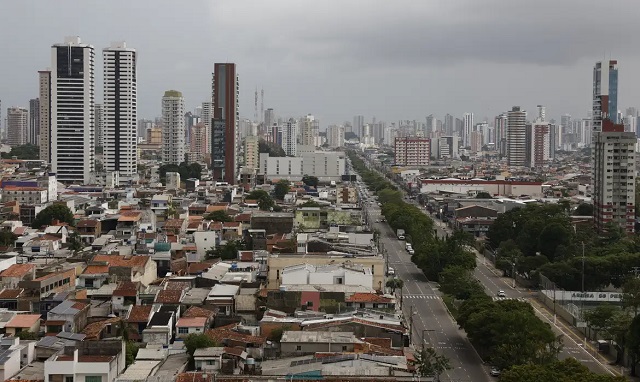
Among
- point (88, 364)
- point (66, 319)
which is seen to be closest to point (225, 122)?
point (66, 319)

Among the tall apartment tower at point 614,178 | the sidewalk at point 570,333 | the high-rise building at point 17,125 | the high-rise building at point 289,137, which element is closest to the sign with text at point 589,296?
the sidewalk at point 570,333

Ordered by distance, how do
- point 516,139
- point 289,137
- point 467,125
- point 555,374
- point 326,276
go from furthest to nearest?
point 467,125 < point 289,137 < point 516,139 < point 326,276 < point 555,374

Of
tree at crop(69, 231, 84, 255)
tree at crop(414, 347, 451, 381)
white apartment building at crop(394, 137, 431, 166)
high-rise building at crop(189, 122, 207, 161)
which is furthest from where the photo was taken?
high-rise building at crop(189, 122, 207, 161)

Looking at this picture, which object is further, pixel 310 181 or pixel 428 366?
pixel 310 181

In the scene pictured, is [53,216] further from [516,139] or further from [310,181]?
[516,139]

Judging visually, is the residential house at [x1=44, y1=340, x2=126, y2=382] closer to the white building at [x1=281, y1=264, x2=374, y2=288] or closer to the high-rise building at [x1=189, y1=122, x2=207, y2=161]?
the white building at [x1=281, y1=264, x2=374, y2=288]

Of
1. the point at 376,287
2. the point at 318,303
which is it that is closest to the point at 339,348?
the point at 318,303

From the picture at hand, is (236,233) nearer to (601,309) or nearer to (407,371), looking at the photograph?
(601,309)

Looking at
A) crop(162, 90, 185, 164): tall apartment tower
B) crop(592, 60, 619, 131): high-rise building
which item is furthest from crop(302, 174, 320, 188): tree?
crop(592, 60, 619, 131): high-rise building
